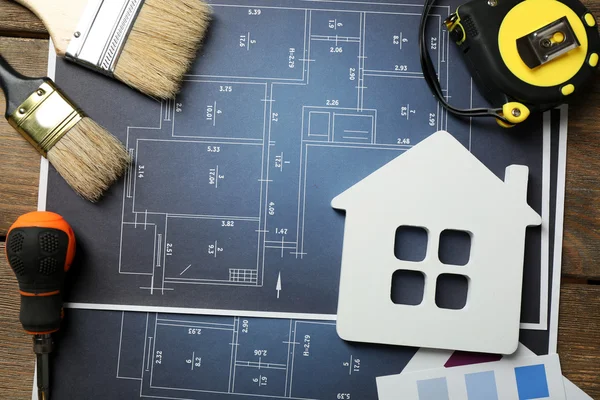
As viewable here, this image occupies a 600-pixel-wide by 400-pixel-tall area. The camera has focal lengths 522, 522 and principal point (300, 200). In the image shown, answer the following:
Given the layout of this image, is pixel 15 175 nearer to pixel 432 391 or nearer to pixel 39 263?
pixel 39 263

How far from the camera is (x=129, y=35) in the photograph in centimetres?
72

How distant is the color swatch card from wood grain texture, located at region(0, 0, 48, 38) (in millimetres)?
714

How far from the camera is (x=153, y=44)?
72cm

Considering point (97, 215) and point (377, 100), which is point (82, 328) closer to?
point (97, 215)

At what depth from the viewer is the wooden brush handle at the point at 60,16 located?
0.73m

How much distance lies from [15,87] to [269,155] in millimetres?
364

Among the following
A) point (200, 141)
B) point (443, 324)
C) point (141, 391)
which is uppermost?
point (200, 141)

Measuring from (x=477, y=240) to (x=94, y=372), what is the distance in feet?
1.89

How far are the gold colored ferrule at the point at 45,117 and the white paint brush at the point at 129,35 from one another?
6 cm

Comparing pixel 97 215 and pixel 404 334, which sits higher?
pixel 97 215

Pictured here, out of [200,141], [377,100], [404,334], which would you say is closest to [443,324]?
[404,334]

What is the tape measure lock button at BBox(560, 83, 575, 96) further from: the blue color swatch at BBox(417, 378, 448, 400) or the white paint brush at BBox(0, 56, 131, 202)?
the white paint brush at BBox(0, 56, 131, 202)

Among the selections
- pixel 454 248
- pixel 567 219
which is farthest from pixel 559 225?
pixel 454 248

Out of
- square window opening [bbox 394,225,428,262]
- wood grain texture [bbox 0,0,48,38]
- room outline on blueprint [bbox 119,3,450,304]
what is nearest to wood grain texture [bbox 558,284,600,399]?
square window opening [bbox 394,225,428,262]
